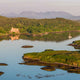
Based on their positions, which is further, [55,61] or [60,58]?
[60,58]

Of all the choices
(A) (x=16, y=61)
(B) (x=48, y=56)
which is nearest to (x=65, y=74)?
(B) (x=48, y=56)

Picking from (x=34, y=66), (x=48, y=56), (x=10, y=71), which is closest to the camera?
(x=10, y=71)

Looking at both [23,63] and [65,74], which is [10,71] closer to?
[23,63]

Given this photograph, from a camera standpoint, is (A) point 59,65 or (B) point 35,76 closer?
(B) point 35,76

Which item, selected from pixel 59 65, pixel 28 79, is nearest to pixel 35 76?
pixel 28 79

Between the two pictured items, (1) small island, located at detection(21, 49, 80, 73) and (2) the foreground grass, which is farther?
(2) the foreground grass

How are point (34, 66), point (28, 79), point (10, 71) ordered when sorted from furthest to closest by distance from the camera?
1. point (34, 66)
2. point (10, 71)
3. point (28, 79)

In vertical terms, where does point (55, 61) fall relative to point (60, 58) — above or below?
below

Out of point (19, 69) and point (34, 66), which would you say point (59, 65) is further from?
point (19, 69)

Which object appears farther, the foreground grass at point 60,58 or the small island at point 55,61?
the foreground grass at point 60,58
